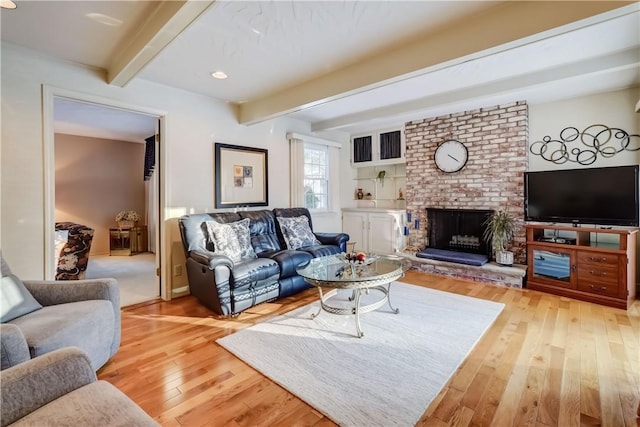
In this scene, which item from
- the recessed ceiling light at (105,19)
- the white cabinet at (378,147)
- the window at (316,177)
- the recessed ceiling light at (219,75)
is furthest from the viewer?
the white cabinet at (378,147)

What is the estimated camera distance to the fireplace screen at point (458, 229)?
4520mm

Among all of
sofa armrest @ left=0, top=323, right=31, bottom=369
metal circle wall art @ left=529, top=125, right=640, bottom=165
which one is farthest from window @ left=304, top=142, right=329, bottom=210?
sofa armrest @ left=0, top=323, right=31, bottom=369

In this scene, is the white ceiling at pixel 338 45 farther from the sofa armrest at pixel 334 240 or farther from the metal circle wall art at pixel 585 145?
the sofa armrest at pixel 334 240

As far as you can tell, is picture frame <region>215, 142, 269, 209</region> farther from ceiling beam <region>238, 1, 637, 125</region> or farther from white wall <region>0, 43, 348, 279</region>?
ceiling beam <region>238, 1, 637, 125</region>

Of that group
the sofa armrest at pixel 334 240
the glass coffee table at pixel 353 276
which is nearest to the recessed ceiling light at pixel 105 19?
Answer: the glass coffee table at pixel 353 276

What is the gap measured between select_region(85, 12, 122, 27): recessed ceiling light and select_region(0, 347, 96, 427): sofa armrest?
2.22 meters

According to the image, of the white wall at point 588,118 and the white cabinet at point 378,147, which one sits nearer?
the white wall at point 588,118

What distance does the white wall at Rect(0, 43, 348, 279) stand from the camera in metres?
2.57

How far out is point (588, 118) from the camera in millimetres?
3807

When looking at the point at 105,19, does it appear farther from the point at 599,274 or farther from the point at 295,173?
the point at 599,274

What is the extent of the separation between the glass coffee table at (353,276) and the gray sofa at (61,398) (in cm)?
161

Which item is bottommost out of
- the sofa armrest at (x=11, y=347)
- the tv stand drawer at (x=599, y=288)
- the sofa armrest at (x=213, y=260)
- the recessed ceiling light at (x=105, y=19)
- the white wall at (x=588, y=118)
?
the tv stand drawer at (x=599, y=288)

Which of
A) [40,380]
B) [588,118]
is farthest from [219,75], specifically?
[588,118]

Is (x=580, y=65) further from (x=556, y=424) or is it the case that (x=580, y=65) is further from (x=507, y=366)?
(x=556, y=424)
